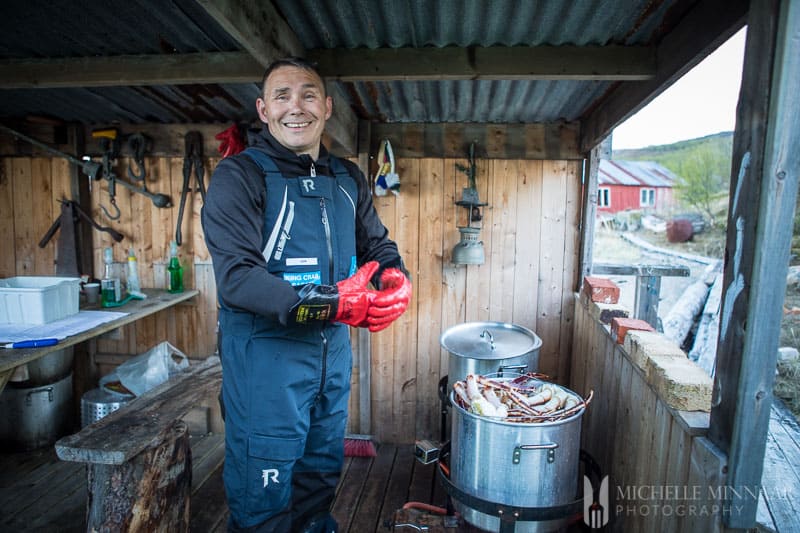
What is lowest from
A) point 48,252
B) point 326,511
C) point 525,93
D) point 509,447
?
point 326,511

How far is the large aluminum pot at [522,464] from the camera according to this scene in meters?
1.82

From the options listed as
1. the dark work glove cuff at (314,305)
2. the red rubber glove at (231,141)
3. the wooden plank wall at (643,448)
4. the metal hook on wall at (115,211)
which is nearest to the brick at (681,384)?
the wooden plank wall at (643,448)

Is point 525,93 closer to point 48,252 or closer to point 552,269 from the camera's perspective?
point 552,269

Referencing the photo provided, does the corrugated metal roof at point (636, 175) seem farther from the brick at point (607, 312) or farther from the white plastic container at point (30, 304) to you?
the white plastic container at point (30, 304)

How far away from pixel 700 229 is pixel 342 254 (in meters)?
22.9

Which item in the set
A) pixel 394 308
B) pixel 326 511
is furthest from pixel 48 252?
pixel 394 308

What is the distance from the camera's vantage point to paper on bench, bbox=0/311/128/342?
7.88 feet

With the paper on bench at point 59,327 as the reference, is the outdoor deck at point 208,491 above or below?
below

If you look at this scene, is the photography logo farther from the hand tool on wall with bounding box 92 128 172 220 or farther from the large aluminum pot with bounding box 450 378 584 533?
the hand tool on wall with bounding box 92 128 172 220

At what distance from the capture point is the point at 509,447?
6.01 ft

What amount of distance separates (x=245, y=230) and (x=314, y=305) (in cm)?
38

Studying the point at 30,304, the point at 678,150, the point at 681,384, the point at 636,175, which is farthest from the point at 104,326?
the point at 678,150

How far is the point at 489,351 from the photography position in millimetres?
2537

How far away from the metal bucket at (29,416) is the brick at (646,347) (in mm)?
4027
